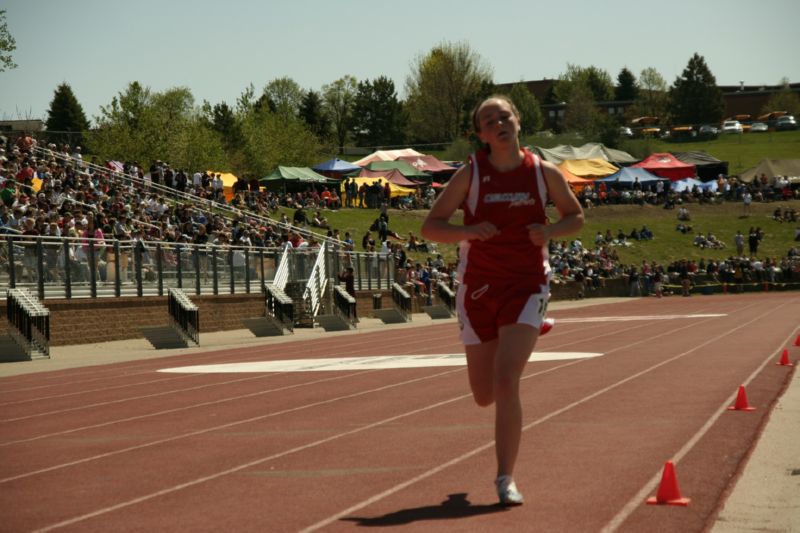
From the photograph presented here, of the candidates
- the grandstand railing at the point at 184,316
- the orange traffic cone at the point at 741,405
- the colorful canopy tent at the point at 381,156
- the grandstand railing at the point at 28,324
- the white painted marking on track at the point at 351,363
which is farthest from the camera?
the colorful canopy tent at the point at 381,156

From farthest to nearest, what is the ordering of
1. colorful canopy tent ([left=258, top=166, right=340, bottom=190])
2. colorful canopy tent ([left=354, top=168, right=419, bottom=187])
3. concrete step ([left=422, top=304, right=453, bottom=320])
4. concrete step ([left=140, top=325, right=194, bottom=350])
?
1. colorful canopy tent ([left=354, top=168, right=419, bottom=187])
2. colorful canopy tent ([left=258, top=166, right=340, bottom=190])
3. concrete step ([left=422, top=304, right=453, bottom=320])
4. concrete step ([left=140, top=325, right=194, bottom=350])

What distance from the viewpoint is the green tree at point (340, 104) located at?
15238cm

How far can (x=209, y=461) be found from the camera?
8.50m

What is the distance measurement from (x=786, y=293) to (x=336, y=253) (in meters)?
27.0

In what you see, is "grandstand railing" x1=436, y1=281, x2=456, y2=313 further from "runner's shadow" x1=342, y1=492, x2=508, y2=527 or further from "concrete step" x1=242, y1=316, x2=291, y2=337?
"runner's shadow" x1=342, y1=492, x2=508, y2=527

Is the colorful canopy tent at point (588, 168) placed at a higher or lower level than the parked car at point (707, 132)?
lower

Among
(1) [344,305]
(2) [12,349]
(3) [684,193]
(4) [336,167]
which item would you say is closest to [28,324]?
(2) [12,349]

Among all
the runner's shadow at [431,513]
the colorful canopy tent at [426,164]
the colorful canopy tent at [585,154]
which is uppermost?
the colorful canopy tent at [585,154]

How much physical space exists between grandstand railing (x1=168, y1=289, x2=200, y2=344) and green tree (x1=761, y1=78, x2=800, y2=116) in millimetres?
136808

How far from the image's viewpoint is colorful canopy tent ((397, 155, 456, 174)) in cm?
7575

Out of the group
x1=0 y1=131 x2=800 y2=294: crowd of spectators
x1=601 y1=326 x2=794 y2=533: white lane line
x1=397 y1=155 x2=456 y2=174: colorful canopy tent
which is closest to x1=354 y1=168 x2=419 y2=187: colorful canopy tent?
x1=0 y1=131 x2=800 y2=294: crowd of spectators

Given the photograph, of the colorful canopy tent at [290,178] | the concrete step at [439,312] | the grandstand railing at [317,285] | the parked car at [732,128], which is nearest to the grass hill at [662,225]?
the colorful canopy tent at [290,178]

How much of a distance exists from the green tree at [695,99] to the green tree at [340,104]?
134 feet

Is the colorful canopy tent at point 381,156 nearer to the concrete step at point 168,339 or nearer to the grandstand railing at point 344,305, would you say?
the grandstand railing at point 344,305
